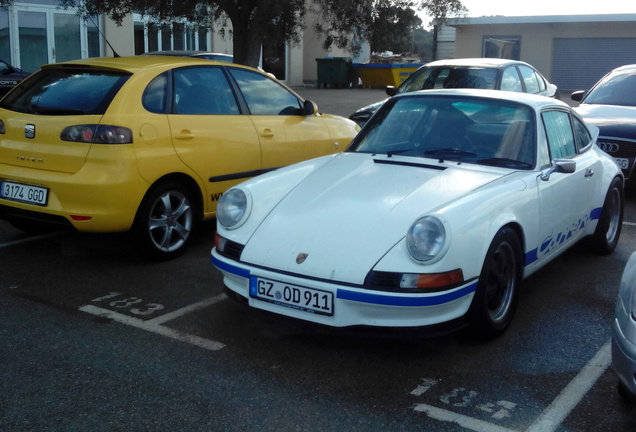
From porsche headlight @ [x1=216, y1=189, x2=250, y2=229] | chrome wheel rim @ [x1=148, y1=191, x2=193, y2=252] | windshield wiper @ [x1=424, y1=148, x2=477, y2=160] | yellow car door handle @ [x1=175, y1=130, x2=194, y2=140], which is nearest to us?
porsche headlight @ [x1=216, y1=189, x2=250, y2=229]

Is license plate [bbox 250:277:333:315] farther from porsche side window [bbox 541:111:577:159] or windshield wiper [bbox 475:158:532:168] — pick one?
porsche side window [bbox 541:111:577:159]

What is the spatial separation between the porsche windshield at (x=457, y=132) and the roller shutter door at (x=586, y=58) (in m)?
25.5

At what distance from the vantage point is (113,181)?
17.7 feet

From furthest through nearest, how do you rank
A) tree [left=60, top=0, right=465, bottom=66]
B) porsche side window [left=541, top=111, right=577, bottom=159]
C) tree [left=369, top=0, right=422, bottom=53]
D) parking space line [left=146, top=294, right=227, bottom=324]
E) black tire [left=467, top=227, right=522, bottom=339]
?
tree [left=369, top=0, right=422, bottom=53] < tree [left=60, top=0, right=465, bottom=66] < porsche side window [left=541, top=111, right=577, bottom=159] < parking space line [left=146, top=294, right=227, bottom=324] < black tire [left=467, top=227, right=522, bottom=339]

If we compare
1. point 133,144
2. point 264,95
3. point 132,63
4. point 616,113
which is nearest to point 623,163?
point 616,113

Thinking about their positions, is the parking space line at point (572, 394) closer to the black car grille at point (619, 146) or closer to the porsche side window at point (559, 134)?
the porsche side window at point (559, 134)

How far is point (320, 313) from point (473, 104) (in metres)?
2.10

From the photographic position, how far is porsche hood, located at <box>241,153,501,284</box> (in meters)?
3.98

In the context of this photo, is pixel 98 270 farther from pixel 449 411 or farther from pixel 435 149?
pixel 449 411

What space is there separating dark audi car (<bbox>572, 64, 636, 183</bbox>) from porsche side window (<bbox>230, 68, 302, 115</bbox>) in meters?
3.73

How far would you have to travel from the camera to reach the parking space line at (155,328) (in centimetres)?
430

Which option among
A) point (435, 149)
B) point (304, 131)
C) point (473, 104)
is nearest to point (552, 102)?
point (473, 104)

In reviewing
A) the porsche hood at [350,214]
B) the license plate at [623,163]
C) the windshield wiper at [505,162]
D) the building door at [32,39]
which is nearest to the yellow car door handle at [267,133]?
the porsche hood at [350,214]

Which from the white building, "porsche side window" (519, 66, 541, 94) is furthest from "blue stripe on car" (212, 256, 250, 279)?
the white building
